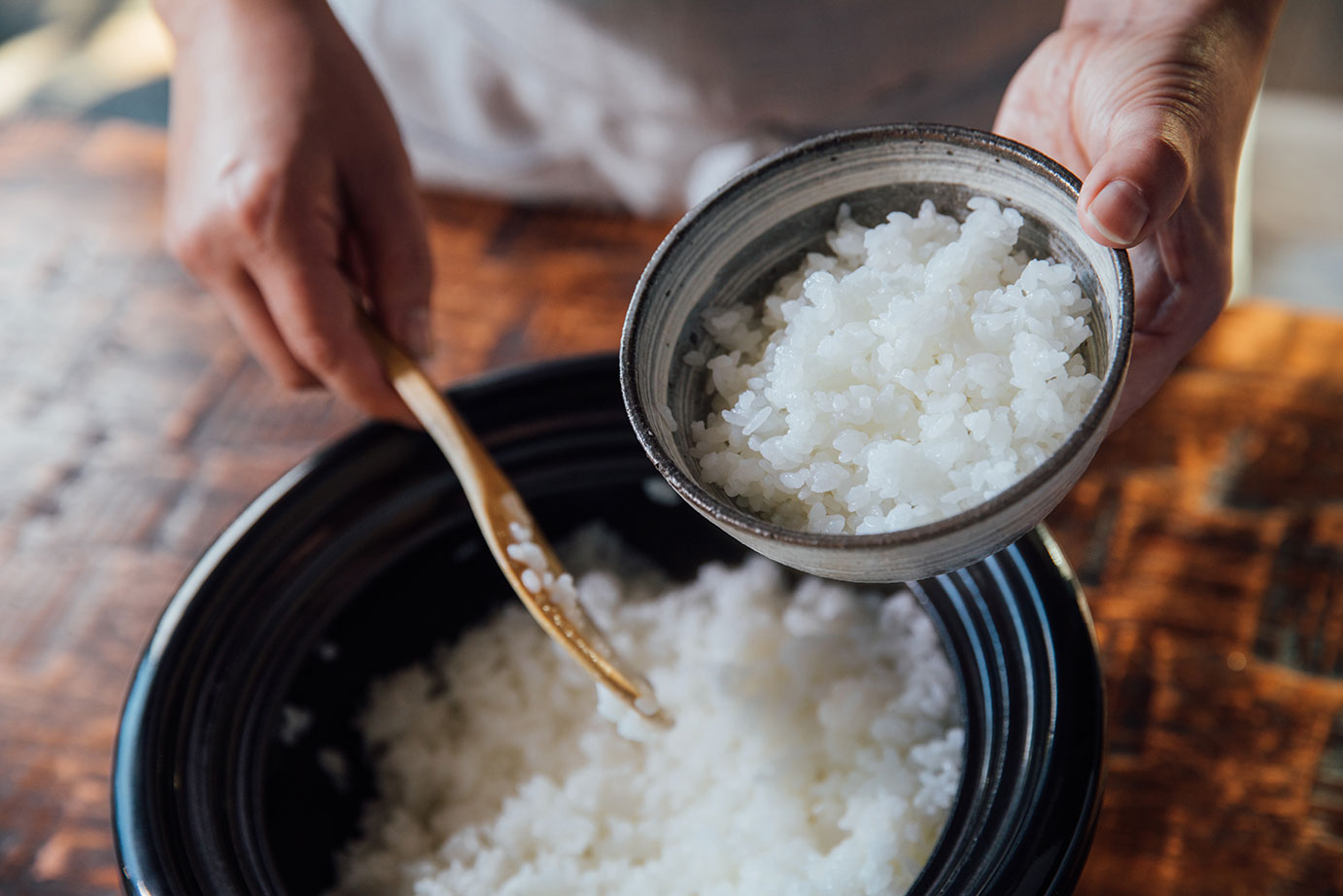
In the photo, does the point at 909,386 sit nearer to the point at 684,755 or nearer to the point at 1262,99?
the point at 684,755

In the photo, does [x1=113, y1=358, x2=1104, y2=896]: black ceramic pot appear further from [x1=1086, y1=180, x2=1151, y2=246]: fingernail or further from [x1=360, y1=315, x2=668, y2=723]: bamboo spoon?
[x1=1086, y1=180, x2=1151, y2=246]: fingernail

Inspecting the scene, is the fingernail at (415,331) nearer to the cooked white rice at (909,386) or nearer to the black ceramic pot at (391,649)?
the black ceramic pot at (391,649)

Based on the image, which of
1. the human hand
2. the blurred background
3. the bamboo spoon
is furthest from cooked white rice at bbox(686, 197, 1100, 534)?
the blurred background

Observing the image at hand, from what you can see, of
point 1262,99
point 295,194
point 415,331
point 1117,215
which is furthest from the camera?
point 1262,99

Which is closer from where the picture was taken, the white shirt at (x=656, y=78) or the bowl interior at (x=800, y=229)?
the bowl interior at (x=800, y=229)

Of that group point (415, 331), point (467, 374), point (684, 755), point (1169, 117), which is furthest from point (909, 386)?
point (467, 374)

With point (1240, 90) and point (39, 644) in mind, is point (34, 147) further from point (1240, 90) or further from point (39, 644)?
point (1240, 90)

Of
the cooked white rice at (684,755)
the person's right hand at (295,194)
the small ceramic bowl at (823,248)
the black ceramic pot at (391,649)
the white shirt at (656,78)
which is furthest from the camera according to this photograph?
the white shirt at (656,78)

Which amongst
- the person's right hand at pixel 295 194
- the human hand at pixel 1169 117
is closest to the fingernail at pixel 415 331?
the person's right hand at pixel 295 194
